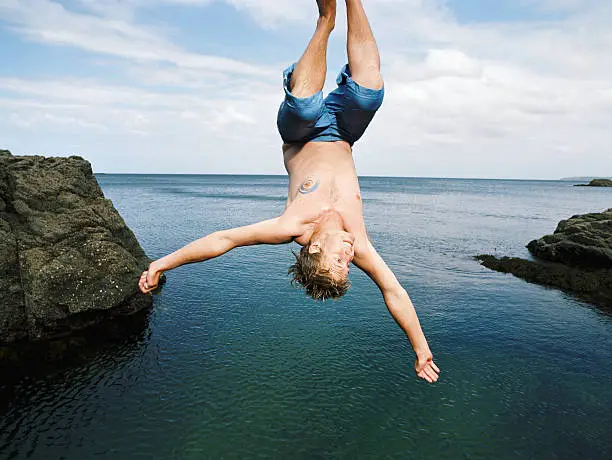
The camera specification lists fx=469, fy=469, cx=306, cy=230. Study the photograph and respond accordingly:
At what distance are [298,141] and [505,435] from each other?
32.7 ft

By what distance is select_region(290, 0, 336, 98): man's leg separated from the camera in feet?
15.6

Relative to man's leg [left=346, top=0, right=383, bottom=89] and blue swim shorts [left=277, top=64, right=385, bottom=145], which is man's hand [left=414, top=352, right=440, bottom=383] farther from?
man's leg [left=346, top=0, right=383, bottom=89]

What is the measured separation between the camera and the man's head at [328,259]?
4.44 metres

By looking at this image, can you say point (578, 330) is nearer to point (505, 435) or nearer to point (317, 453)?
point (505, 435)

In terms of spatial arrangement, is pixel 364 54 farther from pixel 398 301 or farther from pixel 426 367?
pixel 426 367

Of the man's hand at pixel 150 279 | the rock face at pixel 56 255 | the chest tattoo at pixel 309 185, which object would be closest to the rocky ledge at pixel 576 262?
the rock face at pixel 56 255

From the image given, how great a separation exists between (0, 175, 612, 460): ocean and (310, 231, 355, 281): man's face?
7529 mm

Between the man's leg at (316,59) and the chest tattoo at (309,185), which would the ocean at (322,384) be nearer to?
the chest tattoo at (309,185)

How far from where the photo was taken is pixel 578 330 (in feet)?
60.0

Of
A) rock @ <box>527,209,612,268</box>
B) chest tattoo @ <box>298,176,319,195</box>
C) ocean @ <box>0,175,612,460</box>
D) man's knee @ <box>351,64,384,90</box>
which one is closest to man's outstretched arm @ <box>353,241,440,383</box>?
chest tattoo @ <box>298,176,319,195</box>

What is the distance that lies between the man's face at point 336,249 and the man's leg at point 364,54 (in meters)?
1.68

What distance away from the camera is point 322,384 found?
13242 mm

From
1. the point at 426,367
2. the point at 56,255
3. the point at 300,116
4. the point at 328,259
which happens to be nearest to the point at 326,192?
the point at 328,259

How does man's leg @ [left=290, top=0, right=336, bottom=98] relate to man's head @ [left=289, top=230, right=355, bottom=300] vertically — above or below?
above
